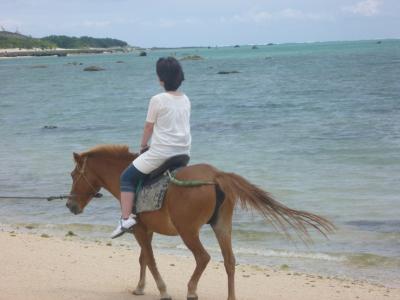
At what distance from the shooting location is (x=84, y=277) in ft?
24.0

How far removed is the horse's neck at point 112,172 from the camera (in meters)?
6.37

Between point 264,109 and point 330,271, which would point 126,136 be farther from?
point 330,271

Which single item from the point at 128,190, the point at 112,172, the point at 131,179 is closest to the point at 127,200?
the point at 128,190

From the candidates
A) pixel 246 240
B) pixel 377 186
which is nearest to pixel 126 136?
pixel 377 186

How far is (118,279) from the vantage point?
7336 mm

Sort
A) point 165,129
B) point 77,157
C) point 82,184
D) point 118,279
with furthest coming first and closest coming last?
point 118,279
point 82,184
point 77,157
point 165,129

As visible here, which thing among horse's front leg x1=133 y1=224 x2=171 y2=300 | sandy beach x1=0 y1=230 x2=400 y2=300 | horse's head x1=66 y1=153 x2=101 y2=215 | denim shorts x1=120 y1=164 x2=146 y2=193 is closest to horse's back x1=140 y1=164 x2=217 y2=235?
denim shorts x1=120 y1=164 x2=146 y2=193

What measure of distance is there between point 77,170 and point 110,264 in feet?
6.01

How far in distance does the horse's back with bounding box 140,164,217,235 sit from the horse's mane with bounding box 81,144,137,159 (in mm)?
813

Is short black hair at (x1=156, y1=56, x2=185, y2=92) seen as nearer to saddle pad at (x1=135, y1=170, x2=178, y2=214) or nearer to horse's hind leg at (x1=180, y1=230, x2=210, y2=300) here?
saddle pad at (x1=135, y1=170, x2=178, y2=214)

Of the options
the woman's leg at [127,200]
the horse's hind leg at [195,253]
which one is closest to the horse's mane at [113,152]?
the woman's leg at [127,200]

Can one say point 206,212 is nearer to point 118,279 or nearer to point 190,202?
point 190,202

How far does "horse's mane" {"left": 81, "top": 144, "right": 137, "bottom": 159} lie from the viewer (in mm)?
6359

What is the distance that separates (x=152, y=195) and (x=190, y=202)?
0.42m
